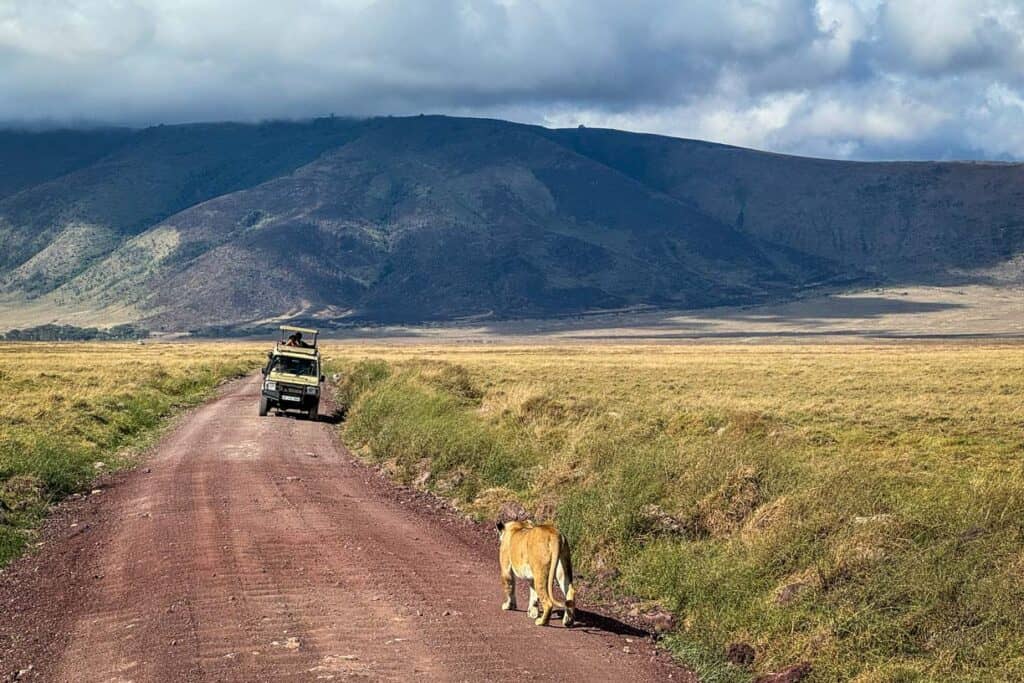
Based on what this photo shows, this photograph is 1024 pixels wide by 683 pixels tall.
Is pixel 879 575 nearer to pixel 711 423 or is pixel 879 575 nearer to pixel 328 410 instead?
pixel 711 423

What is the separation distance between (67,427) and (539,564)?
643 inches

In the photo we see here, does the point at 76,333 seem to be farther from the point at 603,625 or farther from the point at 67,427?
the point at 603,625

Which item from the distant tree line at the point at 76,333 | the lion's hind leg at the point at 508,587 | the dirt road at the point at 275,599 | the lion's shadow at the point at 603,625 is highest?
the lion's hind leg at the point at 508,587

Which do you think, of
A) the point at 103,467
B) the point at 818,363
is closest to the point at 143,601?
the point at 103,467

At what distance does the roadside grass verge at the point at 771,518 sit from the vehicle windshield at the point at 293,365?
622 centimetres

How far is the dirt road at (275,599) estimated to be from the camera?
912 centimetres

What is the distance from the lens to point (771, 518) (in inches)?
474

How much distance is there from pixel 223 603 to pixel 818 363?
5436 cm

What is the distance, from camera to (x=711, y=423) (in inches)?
1012

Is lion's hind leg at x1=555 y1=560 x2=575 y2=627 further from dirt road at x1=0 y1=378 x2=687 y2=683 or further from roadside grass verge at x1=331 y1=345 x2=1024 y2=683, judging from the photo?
roadside grass verge at x1=331 y1=345 x2=1024 y2=683

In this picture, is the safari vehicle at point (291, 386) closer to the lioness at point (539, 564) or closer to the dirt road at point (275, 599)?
the dirt road at point (275, 599)

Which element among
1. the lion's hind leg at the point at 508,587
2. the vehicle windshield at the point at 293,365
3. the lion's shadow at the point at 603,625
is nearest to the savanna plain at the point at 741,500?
the lion's shadow at the point at 603,625

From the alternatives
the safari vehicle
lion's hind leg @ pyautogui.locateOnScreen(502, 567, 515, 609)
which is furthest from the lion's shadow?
the safari vehicle

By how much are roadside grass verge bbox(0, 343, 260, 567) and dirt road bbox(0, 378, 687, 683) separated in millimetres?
591
